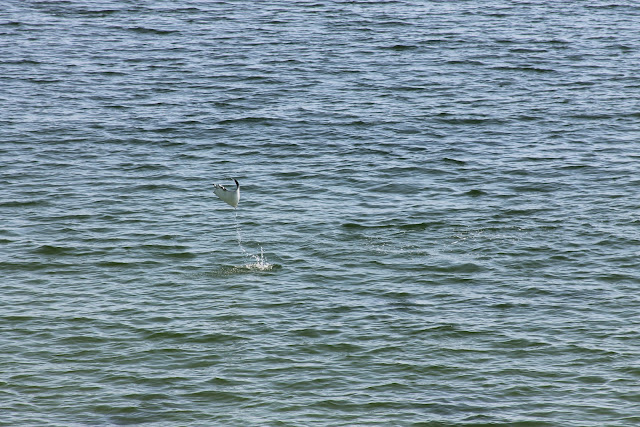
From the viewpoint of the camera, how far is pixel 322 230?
28500 mm

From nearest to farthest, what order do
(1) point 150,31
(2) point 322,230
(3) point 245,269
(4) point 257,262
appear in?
(3) point 245,269 < (4) point 257,262 < (2) point 322,230 < (1) point 150,31

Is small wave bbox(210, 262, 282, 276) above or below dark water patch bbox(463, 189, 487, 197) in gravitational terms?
below

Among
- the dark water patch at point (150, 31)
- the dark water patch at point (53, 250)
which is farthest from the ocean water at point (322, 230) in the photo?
the dark water patch at point (150, 31)

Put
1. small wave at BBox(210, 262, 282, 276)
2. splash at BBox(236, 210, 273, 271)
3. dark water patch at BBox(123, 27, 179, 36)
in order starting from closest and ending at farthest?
small wave at BBox(210, 262, 282, 276) → splash at BBox(236, 210, 273, 271) → dark water patch at BBox(123, 27, 179, 36)

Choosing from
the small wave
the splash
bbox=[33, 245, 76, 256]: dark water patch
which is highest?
bbox=[33, 245, 76, 256]: dark water patch

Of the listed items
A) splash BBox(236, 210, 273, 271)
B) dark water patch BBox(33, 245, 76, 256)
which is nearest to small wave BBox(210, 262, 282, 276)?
splash BBox(236, 210, 273, 271)

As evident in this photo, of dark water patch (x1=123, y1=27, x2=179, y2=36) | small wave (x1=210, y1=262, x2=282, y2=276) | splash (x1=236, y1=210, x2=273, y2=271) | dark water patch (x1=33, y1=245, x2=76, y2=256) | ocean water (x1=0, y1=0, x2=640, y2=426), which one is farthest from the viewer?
dark water patch (x1=123, y1=27, x2=179, y2=36)

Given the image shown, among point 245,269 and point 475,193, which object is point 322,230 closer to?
point 245,269

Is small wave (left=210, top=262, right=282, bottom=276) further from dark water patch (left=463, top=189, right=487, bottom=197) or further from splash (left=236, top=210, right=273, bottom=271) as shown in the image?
dark water patch (left=463, top=189, right=487, bottom=197)

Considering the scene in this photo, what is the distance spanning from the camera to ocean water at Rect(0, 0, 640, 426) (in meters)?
20.6

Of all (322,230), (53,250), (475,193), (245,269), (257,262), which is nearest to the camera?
(245,269)

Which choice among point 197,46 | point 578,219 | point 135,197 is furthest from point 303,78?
point 578,219

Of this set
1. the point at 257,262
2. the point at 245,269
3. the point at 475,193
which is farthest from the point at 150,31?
the point at 245,269

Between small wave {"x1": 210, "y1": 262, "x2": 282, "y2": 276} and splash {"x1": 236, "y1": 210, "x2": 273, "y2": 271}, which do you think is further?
splash {"x1": 236, "y1": 210, "x2": 273, "y2": 271}
